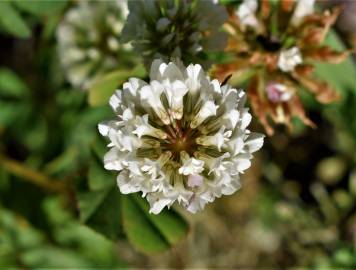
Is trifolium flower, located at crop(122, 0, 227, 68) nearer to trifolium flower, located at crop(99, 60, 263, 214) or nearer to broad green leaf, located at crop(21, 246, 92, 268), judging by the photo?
trifolium flower, located at crop(99, 60, 263, 214)

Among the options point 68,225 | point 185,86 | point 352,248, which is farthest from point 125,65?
point 352,248

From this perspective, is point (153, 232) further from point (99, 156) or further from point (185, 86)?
point (185, 86)

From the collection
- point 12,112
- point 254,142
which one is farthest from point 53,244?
point 254,142

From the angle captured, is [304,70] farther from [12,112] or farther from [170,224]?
[12,112]

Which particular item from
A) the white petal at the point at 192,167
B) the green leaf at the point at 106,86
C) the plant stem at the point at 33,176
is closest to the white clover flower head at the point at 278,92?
the green leaf at the point at 106,86

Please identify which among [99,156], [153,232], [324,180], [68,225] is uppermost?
[99,156]
